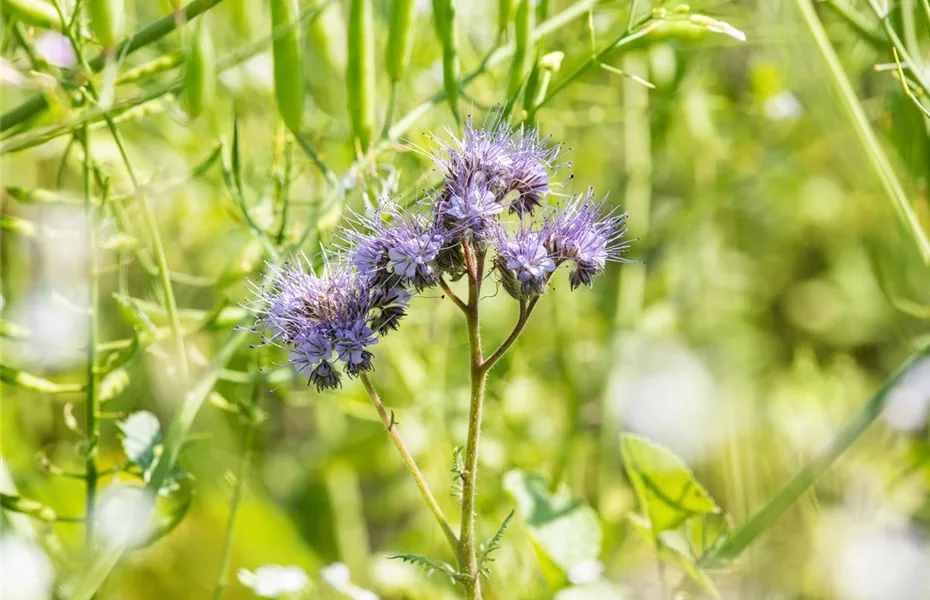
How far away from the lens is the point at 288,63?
89 centimetres

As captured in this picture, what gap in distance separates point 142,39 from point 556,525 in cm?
59

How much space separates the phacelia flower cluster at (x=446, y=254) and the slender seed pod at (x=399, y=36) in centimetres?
18

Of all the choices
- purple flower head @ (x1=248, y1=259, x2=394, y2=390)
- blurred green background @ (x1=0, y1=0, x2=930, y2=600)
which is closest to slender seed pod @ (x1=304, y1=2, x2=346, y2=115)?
blurred green background @ (x1=0, y1=0, x2=930, y2=600)

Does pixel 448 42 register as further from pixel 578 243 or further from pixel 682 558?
pixel 682 558

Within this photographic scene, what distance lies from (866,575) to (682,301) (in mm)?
732

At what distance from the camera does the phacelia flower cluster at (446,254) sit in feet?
2.39

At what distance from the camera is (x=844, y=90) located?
96cm

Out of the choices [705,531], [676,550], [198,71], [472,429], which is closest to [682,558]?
[676,550]

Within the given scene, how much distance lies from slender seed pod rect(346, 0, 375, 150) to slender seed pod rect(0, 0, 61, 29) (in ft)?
0.83

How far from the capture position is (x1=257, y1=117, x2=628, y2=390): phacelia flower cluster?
28.7 inches

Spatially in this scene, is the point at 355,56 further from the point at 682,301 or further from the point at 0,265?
the point at 682,301

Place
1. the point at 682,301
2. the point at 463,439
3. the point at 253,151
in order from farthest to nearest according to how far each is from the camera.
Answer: the point at 682,301 → the point at 253,151 → the point at 463,439

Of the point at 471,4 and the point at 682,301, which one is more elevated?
the point at 471,4

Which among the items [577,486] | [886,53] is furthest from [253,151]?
[886,53]
